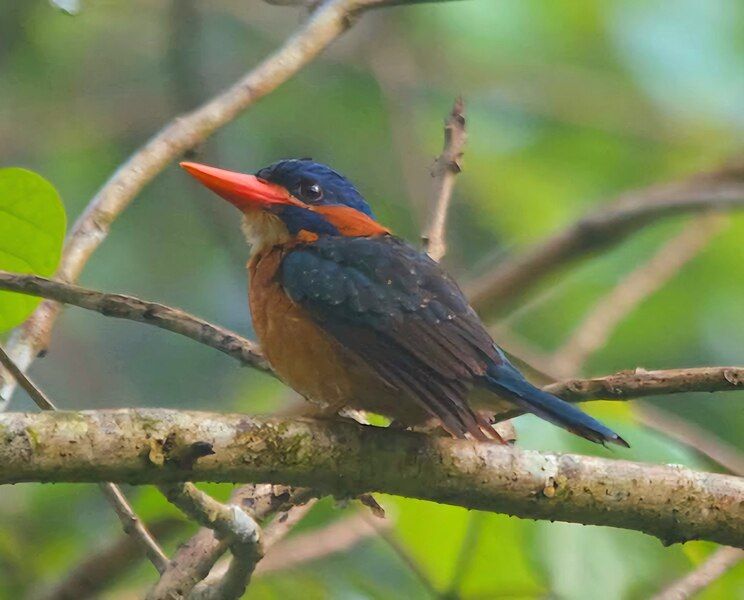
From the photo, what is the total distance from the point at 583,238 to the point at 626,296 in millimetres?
363

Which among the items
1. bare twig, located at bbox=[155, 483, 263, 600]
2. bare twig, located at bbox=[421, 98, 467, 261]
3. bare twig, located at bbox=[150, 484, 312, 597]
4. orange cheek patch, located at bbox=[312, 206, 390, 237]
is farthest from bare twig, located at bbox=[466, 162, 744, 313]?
bare twig, located at bbox=[155, 483, 263, 600]

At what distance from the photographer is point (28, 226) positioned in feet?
7.05

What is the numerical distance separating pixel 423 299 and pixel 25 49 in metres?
3.24

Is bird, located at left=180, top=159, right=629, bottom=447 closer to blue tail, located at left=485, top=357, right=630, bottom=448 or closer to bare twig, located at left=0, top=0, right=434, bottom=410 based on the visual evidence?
blue tail, located at left=485, top=357, right=630, bottom=448

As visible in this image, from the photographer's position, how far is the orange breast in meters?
2.28

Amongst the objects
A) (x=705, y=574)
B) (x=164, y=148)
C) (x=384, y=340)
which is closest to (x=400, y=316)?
(x=384, y=340)

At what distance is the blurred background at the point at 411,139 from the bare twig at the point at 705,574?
1.80 meters

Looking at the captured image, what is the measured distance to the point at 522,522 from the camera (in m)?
2.65

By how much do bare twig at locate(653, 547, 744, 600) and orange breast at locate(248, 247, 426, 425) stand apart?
80 cm

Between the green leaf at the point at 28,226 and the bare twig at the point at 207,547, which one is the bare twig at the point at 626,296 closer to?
the bare twig at the point at 207,547

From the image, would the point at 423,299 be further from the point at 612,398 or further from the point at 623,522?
the point at 623,522

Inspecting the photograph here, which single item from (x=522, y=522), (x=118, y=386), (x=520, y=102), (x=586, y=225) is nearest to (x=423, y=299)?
(x=522, y=522)

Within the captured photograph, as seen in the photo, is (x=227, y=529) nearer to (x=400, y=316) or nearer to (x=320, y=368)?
(x=320, y=368)

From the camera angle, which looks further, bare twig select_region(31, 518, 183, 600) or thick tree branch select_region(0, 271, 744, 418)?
bare twig select_region(31, 518, 183, 600)
